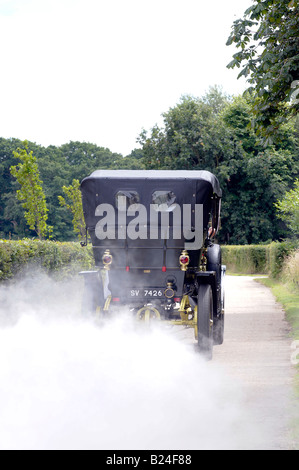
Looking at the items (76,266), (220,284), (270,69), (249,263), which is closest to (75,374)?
(220,284)

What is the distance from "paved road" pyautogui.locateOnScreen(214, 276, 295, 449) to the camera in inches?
256

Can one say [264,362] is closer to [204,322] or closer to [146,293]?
[204,322]

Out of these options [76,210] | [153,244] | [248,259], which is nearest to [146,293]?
[153,244]

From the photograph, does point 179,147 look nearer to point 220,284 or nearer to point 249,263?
point 249,263

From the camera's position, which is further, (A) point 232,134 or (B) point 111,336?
(A) point 232,134

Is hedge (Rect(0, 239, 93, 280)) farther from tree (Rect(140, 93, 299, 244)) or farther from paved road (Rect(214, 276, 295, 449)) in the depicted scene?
tree (Rect(140, 93, 299, 244))

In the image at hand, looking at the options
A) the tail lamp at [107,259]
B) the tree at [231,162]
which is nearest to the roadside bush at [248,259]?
the tree at [231,162]

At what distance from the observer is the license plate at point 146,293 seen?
10.2 m

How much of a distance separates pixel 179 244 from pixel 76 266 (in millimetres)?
9782

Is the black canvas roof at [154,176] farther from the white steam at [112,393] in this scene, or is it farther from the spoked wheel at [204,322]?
the white steam at [112,393]

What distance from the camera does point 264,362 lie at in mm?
10023

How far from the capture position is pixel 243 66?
12.9 meters

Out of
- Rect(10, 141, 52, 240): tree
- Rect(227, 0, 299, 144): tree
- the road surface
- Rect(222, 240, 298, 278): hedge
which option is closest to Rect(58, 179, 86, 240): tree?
Rect(10, 141, 52, 240): tree

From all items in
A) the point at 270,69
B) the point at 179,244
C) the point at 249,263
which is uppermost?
the point at 270,69
